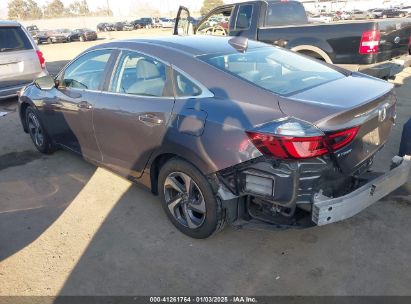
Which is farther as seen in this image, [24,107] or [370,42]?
[370,42]

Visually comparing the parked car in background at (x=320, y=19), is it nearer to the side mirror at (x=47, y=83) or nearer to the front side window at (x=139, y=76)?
the front side window at (x=139, y=76)

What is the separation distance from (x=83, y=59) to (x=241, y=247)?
9.20 ft

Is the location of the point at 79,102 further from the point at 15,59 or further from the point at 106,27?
the point at 106,27

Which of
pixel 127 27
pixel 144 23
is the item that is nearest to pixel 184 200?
pixel 127 27

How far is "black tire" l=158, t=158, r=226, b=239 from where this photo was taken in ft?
9.45

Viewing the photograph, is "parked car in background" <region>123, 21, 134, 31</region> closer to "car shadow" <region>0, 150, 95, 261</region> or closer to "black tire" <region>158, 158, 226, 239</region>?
"car shadow" <region>0, 150, 95, 261</region>

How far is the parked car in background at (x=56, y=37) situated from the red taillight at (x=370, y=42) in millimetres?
36528

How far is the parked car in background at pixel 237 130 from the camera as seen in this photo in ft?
8.11

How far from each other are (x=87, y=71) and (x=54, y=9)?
370 ft

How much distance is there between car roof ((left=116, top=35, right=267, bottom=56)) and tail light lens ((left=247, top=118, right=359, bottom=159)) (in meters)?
1.14

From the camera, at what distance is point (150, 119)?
3.18 metres

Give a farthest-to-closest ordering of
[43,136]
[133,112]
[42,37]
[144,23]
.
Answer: [144,23] → [42,37] → [43,136] → [133,112]

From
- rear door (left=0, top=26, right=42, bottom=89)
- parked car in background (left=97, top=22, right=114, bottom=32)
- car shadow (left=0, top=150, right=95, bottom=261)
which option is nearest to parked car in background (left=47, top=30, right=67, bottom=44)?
parked car in background (left=97, top=22, right=114, bottom=32)

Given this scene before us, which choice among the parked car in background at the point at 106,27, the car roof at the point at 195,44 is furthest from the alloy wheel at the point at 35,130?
the parked car in background at the point at 106,27
